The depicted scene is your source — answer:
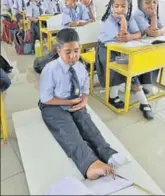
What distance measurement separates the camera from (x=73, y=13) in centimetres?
196

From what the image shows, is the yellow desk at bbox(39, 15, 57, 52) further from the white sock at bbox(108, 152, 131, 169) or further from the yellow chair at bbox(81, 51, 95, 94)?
the white sock at bbox(108, 152, 131, 169)

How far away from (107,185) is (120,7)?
4.96ft

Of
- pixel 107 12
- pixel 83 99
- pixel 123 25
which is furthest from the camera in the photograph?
pixel 107 12

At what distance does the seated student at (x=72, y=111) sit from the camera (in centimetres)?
118

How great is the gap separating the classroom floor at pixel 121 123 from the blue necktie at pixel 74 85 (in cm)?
39

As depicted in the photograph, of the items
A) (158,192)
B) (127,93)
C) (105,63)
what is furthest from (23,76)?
(158,192)

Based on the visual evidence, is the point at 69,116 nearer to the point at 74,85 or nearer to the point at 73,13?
the point at 74,85

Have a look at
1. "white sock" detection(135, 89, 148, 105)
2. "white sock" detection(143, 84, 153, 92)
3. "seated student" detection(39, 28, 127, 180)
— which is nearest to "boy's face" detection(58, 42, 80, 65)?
"seated student" detection(39, 28, 127, 180)

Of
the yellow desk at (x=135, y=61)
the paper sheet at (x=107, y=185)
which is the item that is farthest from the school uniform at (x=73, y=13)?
the paper sheet at (x=107, y=185)

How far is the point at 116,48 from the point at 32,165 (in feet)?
3.85

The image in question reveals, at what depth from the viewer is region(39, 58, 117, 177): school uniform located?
1.24 meters

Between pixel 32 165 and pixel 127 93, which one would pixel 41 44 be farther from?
pixel 32 165

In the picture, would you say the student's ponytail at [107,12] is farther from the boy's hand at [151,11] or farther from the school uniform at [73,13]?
the boy's hand at [151,11]

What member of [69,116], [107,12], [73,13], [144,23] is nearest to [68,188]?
[69,116]
